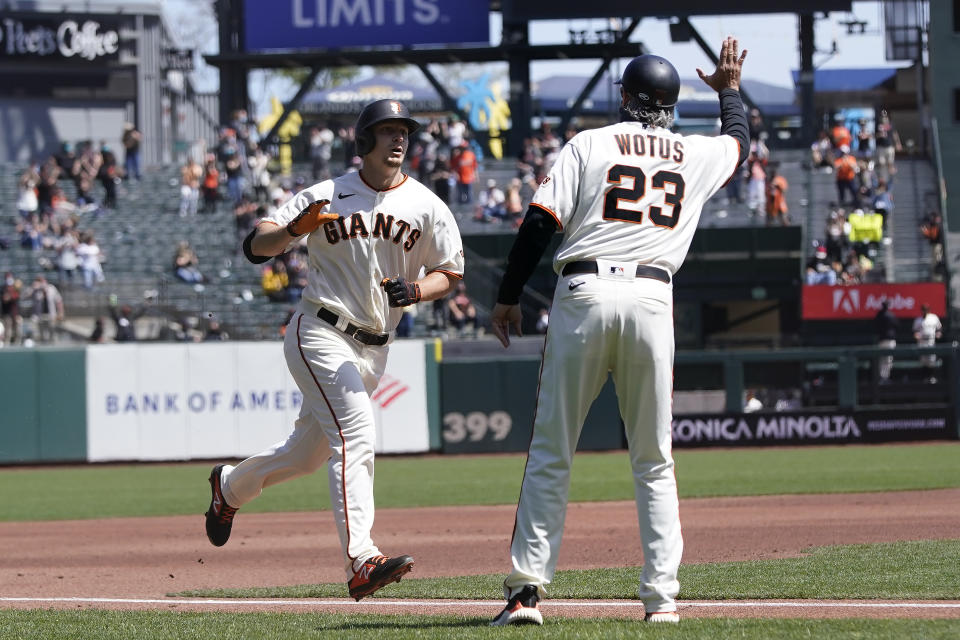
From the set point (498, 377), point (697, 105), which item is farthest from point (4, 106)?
point (498, 377)

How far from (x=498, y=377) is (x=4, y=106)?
23.5 metres

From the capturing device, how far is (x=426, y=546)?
962 centimetres

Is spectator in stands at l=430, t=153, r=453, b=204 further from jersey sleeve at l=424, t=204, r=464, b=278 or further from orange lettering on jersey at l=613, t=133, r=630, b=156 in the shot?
orange lettering on jersey at l=613, t=133, r=630, b=156

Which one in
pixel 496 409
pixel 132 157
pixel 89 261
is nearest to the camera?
pixel 496 409

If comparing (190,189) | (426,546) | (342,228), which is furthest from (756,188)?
(342,228)

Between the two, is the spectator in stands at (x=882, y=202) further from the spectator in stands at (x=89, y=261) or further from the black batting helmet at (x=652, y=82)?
the black batting helmet at (x=652, y=82)

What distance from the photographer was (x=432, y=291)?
5.79 m

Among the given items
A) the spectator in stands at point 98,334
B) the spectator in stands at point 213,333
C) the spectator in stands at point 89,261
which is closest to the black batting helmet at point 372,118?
the spectator in stands at point 213,333

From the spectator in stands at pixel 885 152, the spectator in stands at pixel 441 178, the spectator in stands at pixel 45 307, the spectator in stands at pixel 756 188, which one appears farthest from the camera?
the spectator in stands at pixel 885 152

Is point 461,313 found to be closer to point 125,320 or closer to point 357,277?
point 125,320

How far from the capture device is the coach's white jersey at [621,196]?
4.82 meters

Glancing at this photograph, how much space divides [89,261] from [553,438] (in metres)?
20.3

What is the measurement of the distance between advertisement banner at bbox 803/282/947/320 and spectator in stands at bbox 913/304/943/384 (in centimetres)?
27

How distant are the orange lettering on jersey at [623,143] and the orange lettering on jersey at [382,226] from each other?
129cm
